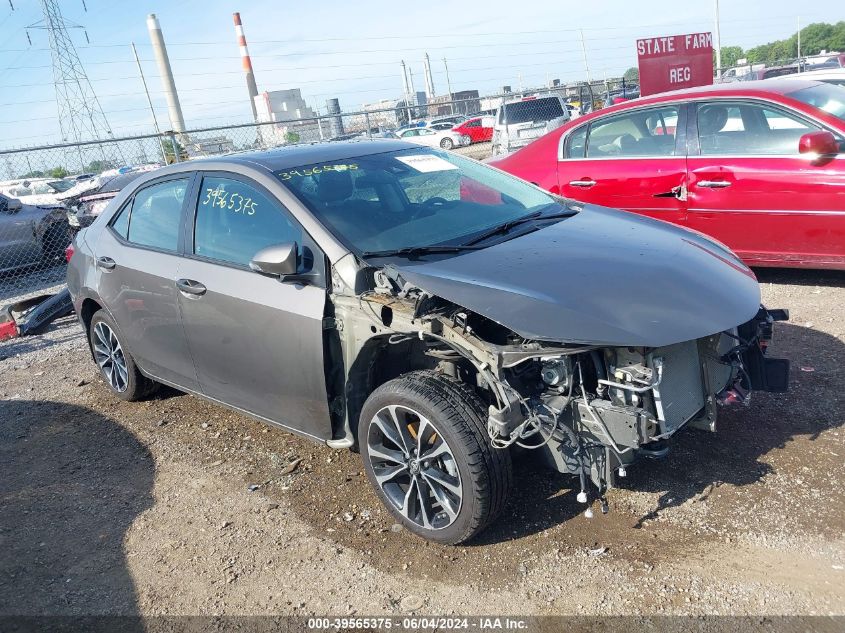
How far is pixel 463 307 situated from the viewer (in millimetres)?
2984

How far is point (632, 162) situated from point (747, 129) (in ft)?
3.09

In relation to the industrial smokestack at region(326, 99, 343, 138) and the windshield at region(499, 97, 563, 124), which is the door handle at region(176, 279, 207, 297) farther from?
the windshield at region(499, 97, 563, 124)

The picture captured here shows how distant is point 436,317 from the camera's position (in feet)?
9.87

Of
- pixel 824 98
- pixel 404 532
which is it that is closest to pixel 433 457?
pixel 404 532

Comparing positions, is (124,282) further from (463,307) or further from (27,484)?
(463,307)

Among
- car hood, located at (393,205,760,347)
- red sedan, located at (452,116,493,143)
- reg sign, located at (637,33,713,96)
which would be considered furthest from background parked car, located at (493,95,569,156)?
car hood, located at (393,205,760,347)

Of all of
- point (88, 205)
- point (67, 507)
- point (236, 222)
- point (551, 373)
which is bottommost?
point (67, 507)

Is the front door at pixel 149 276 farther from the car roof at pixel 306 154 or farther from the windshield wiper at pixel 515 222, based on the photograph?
the windshield wiper at pixel 515 222

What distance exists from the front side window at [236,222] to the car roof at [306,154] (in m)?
0.17

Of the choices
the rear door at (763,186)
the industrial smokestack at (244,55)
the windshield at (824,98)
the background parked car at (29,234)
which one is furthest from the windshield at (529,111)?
the industrial smokestack at (244,55)

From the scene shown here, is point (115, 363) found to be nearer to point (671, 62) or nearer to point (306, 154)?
point (306, 154)

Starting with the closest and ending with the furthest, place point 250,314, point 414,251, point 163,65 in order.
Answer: point 414,251 → point 250,314 → point 163,65

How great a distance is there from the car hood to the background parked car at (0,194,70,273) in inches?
412

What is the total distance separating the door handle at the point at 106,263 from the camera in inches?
187
